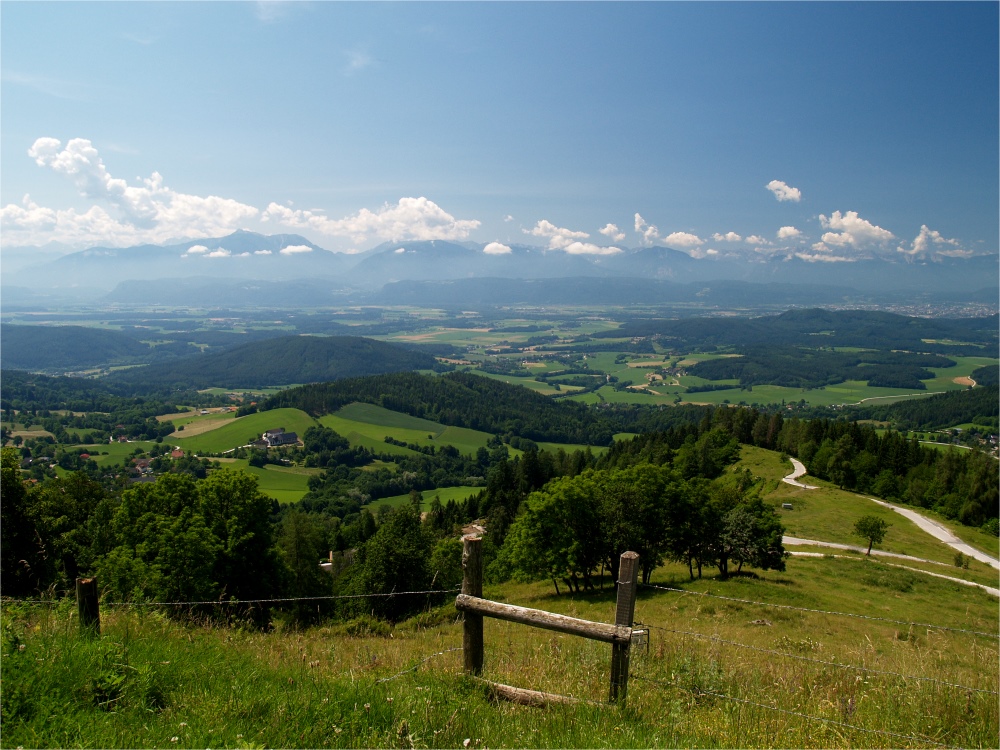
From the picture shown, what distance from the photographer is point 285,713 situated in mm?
4457

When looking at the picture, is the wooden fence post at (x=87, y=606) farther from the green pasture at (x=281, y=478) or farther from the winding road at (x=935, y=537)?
the green pasture at (x=281, y=478)

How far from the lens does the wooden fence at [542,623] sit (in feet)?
16.1

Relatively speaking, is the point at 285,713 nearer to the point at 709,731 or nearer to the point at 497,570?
the point at 709,731

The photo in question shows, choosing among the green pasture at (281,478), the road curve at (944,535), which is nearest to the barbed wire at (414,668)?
the road curve at (944,535)

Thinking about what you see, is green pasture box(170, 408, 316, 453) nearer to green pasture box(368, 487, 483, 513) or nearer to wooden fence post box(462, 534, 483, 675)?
green pasture box(368, 487, 483, 513)

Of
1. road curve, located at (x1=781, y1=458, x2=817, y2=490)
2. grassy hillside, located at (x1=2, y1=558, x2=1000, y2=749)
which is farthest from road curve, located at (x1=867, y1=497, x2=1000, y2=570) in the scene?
grassy hillside, located at (x1=2, y1=558, x2=1000, y2=749)

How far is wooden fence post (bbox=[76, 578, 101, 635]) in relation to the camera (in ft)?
18.4

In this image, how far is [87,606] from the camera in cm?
568

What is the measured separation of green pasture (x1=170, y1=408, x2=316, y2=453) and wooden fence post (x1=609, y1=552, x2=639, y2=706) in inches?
3791

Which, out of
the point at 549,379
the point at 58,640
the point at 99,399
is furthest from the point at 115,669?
the point at 549,379

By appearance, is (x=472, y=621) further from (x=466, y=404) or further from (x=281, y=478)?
(x=466, y=404)

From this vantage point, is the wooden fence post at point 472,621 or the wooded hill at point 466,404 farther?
the wooded hill at point 466,404

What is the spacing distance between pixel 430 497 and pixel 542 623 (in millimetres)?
71351

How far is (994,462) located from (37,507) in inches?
3032
